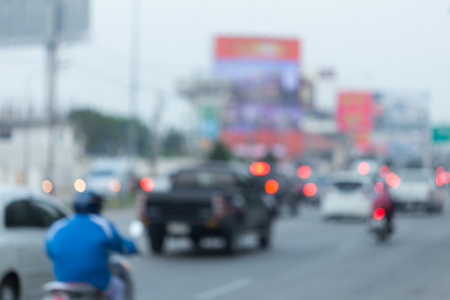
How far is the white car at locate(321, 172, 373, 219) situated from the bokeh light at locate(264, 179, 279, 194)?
301cm

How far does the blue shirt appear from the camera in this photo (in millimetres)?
7184

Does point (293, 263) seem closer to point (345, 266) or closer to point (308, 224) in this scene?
point (345, 266)

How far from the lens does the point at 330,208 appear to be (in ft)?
112

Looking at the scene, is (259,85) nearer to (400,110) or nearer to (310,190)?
(400,110)

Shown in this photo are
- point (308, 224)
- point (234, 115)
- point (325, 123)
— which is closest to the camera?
point (308, 224)

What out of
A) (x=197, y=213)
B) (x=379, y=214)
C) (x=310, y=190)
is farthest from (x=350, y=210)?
(x=197, y=213)

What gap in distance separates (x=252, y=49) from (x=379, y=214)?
79.3 meters

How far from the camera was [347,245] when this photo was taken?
22.8m

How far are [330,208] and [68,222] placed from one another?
27385mm

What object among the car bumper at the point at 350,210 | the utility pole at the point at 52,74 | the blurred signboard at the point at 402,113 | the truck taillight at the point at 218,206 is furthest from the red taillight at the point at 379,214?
the blurred signboard at the point at 402,113

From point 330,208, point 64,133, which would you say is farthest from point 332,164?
point 330,208

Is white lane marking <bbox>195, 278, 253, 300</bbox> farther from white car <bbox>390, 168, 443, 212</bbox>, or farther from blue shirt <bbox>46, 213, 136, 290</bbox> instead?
white car <bbox>390, 168, 443, 212</bbox>

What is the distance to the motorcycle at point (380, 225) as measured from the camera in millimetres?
23562

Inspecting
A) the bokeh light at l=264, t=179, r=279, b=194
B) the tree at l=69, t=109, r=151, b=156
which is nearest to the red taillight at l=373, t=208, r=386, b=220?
the bokeh light at l=264, t=179, r=279, b=194
